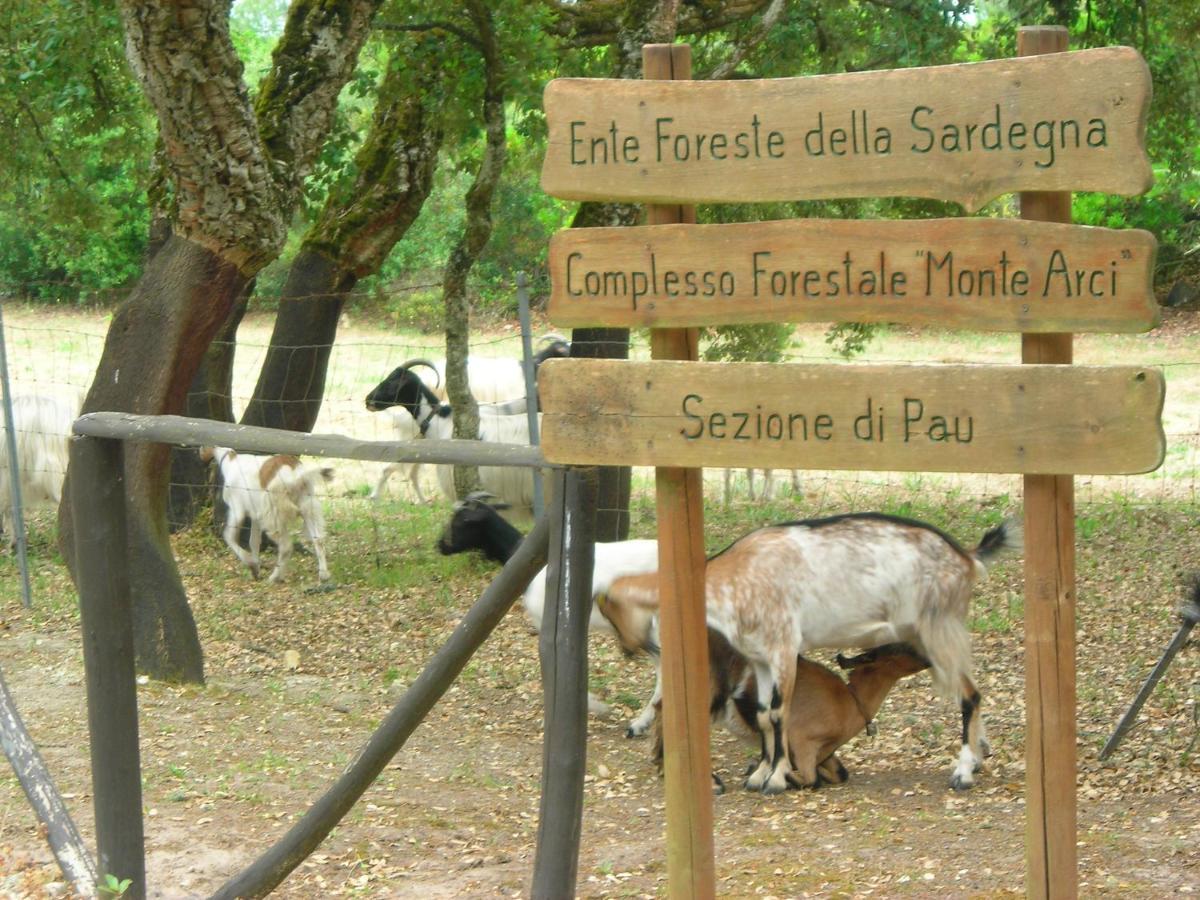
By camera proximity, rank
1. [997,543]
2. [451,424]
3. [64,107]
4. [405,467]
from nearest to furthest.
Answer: [997,543] → [64,107] → [451,424] → [405,467]

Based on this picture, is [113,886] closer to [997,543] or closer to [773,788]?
[773,788]

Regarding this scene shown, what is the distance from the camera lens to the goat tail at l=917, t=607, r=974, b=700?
256 inches

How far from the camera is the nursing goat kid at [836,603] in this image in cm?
645

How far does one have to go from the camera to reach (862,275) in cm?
318

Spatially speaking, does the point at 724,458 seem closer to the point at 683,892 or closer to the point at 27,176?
the point at 683,892

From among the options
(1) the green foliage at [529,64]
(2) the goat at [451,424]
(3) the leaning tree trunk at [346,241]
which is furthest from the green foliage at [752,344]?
(3) the leaning tree trunk at [346,241]

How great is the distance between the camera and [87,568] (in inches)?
168

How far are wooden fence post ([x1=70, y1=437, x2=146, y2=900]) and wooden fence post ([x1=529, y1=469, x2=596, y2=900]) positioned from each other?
1.46 metres

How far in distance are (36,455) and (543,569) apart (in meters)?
7.74

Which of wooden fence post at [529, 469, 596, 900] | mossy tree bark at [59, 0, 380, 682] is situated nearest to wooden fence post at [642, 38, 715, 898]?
wooden fence post at [529, 469, 596, 900]

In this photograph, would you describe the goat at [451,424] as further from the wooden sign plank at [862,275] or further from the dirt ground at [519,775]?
the wooden sign plank at [862,275]

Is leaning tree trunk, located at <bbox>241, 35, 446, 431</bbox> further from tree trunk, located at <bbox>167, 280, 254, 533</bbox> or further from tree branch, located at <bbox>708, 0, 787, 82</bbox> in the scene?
tree branch, located at <bbox>708, 0, 787, 82</bbox>

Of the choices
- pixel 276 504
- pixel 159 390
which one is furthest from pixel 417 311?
pixel 159 390

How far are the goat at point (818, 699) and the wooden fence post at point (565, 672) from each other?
2.78 m
